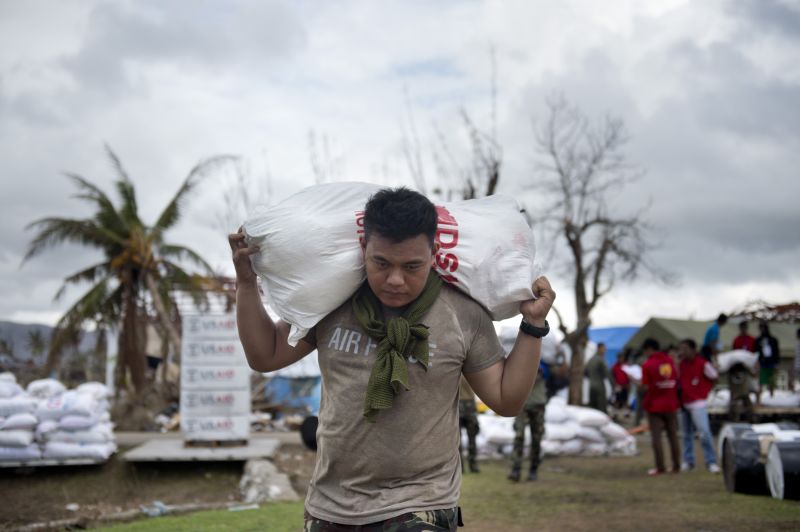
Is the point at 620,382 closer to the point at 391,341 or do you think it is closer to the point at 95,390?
the point at 95,390

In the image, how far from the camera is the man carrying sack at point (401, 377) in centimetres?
242

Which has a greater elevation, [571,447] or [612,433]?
[612,433]

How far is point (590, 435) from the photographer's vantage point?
13.8 meters

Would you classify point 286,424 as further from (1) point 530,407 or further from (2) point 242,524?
(2) point 242,524

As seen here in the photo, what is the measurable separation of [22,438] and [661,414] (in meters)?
8.17

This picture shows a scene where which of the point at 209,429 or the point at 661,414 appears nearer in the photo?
the point at 661,414

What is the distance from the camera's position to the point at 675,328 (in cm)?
2586

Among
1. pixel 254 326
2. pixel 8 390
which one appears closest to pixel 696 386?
pixel 8 390

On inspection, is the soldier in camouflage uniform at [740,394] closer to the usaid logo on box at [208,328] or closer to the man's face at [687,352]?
the man's face at [687,352]

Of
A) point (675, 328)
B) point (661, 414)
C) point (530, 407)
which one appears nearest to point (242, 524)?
point (530, 407)

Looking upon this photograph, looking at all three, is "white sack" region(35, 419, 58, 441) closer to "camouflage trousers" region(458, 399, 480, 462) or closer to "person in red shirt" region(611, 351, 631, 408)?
"camouflage trousers" region(458, 399, 480, 462)

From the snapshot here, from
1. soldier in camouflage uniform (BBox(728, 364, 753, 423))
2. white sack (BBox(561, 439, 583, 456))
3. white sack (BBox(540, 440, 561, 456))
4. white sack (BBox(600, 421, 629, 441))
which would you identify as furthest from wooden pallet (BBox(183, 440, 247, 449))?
soldier in camouflage uniform (BBox(728, 364, 753, 423))

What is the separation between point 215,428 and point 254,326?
9.04m

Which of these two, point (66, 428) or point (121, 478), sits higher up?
point (66, 428)
